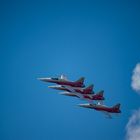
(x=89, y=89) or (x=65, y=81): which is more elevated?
(x=65, y=81)

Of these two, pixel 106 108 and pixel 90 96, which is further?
pixel 90 96

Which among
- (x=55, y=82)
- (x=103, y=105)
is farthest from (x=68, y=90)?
(x=103, y=105)

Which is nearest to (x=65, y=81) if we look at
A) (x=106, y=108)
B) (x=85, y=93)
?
(x=85, y=93)

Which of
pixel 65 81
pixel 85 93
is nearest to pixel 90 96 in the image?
pixel 85 93

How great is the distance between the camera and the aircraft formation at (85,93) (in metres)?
16.6

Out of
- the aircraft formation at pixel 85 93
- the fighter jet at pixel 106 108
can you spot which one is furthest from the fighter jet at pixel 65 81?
the fighter jet at pixel 106 108

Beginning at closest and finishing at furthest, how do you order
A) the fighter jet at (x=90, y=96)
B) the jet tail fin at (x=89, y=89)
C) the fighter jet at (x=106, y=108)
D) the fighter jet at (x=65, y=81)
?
the fighter jet at (x=106, y=108) < the fighter jet at (x=65, y=81) < the jet tail fin at (x=89, y=89) < the fighter jet at (x=90, y=96)

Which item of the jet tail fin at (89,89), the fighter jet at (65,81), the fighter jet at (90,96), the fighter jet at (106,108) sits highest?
the fighter jet at (65,81)

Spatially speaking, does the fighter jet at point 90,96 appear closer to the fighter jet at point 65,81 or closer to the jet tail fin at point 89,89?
the jet tail fin at point 89,89

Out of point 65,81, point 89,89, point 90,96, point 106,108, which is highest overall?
point 65,81

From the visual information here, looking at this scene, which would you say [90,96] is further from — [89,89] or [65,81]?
[65,81]

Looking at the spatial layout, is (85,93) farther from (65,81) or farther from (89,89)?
(65,81)

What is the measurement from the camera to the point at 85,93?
667 inches

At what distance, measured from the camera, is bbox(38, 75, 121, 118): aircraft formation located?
54.5 feet
